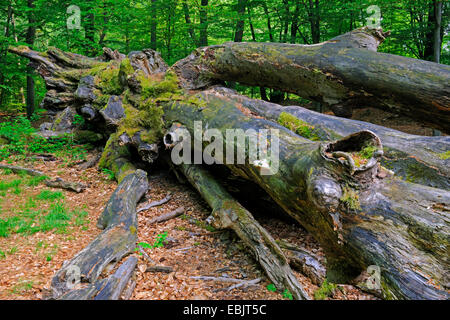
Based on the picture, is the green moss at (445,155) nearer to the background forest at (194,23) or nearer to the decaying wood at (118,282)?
the decaying wood at (118,282)

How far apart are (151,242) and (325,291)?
256 cm

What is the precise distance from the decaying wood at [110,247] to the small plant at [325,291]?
7.27 ft

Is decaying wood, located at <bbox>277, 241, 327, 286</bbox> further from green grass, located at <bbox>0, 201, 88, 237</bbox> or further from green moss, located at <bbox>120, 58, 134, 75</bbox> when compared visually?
green moss, located at <bbox>120, 58, 134, 75</bbox>

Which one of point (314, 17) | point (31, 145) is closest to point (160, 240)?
point (31, 145)

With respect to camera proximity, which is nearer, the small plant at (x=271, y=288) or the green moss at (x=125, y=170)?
the small plant at (x=271, y=288)

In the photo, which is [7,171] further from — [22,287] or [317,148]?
[317,148]

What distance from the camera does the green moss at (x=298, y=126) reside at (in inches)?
188

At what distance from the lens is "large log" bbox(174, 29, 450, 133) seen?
14.4 feet

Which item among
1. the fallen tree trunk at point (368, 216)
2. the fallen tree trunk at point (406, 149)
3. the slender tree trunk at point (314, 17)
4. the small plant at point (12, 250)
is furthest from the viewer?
the slender tree trunk at point (314, 17)

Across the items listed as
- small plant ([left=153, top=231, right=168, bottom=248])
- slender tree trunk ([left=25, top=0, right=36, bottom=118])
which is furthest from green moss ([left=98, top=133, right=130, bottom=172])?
slender tree trunk ([left=25, top=0, right=36, bottom=118])

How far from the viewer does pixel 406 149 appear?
4.06m

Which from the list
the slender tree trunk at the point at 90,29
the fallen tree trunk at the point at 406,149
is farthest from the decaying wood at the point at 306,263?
the slender tree trunk at the point at 90,29

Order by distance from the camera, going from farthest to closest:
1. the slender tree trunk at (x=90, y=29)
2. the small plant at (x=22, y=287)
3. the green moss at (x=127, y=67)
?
the slender tree trunk at (x=90, y=29), the green moss at (x=127, y=67), the small plant at (x=22, y=287)
